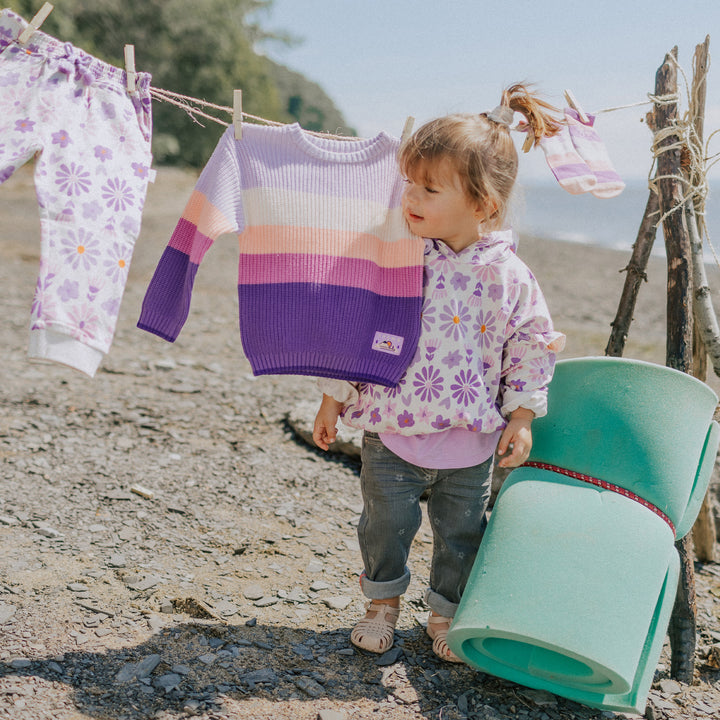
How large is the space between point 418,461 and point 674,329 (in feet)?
3.39

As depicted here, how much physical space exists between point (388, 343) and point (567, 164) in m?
0.80

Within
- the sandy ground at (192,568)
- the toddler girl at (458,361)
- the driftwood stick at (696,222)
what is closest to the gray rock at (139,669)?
the sandy ground at (192,568)

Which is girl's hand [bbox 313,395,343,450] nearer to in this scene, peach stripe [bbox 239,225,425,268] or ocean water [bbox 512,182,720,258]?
peach stripe [bbox 239,225,425,268]

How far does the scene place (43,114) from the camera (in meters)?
2.13

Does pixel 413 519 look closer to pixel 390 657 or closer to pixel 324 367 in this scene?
pixel 390 657

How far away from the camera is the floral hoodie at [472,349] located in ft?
7.23

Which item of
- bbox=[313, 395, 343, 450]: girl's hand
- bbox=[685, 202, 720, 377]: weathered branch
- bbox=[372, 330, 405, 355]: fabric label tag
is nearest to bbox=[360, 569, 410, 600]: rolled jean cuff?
bbox=[313, 395, 343, 450]: girl's hand

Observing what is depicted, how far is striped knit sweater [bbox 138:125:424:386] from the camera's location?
7.24 ft

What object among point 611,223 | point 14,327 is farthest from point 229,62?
point 14,327

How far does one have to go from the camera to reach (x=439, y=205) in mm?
2184

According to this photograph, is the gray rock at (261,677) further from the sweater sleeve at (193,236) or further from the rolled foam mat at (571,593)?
the sweater sleeve at (193,236)

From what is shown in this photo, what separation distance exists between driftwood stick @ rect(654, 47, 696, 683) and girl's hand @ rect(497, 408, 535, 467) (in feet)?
2.06

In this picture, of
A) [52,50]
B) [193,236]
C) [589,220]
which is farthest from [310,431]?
[589,220]

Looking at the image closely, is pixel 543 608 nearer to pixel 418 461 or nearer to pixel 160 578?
pixel 418 461
